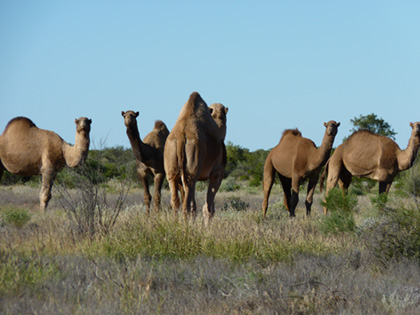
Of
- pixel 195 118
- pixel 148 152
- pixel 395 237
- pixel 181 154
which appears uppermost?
pixel 195 118

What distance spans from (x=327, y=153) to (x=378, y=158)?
2.39 meters

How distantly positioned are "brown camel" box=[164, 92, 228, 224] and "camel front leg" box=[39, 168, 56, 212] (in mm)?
6463

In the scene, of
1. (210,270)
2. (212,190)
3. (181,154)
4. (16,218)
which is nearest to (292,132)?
(212,190)

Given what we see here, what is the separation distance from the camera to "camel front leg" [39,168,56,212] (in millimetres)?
16234

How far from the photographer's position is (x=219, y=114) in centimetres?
1288

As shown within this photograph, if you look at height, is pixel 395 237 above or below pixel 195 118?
below

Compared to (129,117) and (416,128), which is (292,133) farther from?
(129,117)

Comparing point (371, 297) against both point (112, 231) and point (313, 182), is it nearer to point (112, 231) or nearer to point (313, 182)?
point (112, 231)

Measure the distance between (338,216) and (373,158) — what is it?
21.1ft

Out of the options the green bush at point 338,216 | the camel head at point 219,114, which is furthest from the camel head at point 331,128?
the green bush at point 338,216

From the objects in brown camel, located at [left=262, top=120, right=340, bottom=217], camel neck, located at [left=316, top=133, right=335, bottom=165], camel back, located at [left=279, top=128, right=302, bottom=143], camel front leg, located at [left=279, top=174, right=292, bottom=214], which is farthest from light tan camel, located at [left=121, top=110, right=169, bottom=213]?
camel neck, located at [left=316, top=133, right=335, bottom=165]

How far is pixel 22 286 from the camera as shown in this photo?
19.5 feet

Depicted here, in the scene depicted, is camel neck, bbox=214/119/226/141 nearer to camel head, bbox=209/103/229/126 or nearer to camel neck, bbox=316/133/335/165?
camel head, bbox=209/103/229/126

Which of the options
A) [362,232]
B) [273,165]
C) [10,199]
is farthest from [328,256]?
[10,199]
